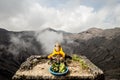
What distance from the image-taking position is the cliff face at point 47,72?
17203mm

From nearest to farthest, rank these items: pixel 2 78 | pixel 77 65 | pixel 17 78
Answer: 1. pixel 17 78
2. pixel 77 65
3. pixel 2 78

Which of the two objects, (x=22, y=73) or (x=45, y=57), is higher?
(x=45, y=57)

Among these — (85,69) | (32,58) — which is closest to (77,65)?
(85,69)

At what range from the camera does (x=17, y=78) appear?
1716 cm

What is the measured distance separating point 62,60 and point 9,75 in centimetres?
17535

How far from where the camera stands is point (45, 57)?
22.5 meters

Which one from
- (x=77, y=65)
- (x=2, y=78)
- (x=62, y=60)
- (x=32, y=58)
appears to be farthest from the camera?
(x=2, y=78)

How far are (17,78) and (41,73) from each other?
195cm

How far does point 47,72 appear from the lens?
59.7 feet

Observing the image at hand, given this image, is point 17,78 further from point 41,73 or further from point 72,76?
point 72,76

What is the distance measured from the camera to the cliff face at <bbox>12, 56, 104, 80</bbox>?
1720 cm

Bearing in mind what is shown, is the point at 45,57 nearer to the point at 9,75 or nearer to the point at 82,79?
the point at 82,79

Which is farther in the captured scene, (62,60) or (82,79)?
(62,60)

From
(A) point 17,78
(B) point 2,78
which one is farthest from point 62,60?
(B) point 2,78
